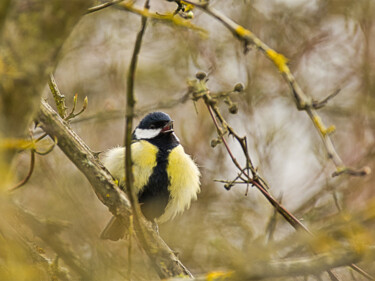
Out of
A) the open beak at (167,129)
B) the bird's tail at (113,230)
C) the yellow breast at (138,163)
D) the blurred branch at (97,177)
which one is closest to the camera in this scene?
the blurred branch at (97,177)

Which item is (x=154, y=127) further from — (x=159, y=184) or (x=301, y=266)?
(x=301, y=266)

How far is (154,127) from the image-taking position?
417 centimetres

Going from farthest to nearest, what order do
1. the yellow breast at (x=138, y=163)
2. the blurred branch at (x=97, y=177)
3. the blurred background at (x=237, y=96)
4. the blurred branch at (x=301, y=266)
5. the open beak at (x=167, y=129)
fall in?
1. the blurred background at (x=237, y=96)
2. the open beak at (x=167, y=129)
3. the yellow breast at (x=138, y=163)
4. the blurred branch at (x=97, y=177)
5. the blurred branch at (x=301, y=266)

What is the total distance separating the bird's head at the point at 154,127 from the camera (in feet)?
13.5

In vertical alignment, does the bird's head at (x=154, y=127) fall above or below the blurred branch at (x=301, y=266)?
below

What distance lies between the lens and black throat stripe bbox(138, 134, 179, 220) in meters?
3.91

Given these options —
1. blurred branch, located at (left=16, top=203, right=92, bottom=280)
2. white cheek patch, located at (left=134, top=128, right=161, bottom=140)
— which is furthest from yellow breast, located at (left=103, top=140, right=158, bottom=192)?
blurred branch, located at (left=16, top=203, right=92, bottom=280)

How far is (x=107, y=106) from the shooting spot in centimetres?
521

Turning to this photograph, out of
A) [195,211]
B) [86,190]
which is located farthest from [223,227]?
[86,190]

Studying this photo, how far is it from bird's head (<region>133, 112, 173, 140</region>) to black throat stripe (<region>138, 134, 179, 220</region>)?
0.17ft

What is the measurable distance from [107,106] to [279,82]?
2171 millimetres

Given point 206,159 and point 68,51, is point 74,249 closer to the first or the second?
point 206,159

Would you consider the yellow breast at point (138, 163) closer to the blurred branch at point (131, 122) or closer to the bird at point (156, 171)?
the bird at point (156, 171)

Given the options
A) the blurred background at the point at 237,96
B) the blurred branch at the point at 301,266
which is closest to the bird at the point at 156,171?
the blurred background at the point at 237,96
